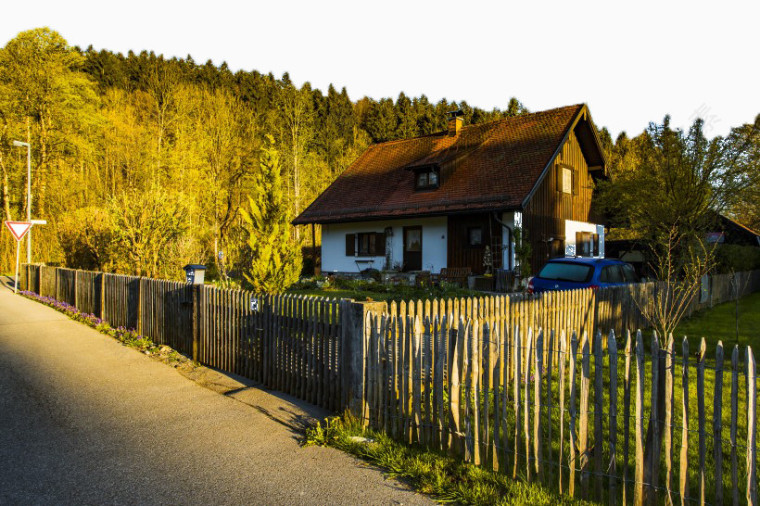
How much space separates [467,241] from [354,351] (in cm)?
A: 1685

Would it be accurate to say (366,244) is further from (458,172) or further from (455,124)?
(455,124)

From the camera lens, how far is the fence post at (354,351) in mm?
5133

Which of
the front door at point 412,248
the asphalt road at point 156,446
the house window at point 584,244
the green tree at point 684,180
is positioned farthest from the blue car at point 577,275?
the house window at point 584,244

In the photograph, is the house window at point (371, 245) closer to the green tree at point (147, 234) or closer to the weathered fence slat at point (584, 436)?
the green tree at point (147, 234)

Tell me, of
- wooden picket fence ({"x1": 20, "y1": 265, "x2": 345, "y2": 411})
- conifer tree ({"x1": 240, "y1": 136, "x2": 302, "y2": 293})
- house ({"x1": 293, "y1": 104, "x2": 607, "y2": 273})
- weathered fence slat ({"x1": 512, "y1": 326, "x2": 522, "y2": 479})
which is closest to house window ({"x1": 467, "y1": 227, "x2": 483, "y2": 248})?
house ({"x1": 293, "y1": 104, "x2": 607, "y2": 273})

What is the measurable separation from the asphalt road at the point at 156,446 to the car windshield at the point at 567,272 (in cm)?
758

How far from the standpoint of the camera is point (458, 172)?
2327 cm

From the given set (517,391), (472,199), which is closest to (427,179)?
(472,199)

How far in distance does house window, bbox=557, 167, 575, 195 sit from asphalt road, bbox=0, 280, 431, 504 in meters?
19.6

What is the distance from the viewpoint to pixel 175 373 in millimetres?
7629

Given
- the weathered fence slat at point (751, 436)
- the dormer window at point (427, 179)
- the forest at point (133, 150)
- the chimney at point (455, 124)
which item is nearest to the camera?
the weathered fence slat at point (751, 436)

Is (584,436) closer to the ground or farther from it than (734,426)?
closer to the ground

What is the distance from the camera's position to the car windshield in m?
11.2

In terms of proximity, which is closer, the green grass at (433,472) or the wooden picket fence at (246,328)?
the green grass at (433,472)
